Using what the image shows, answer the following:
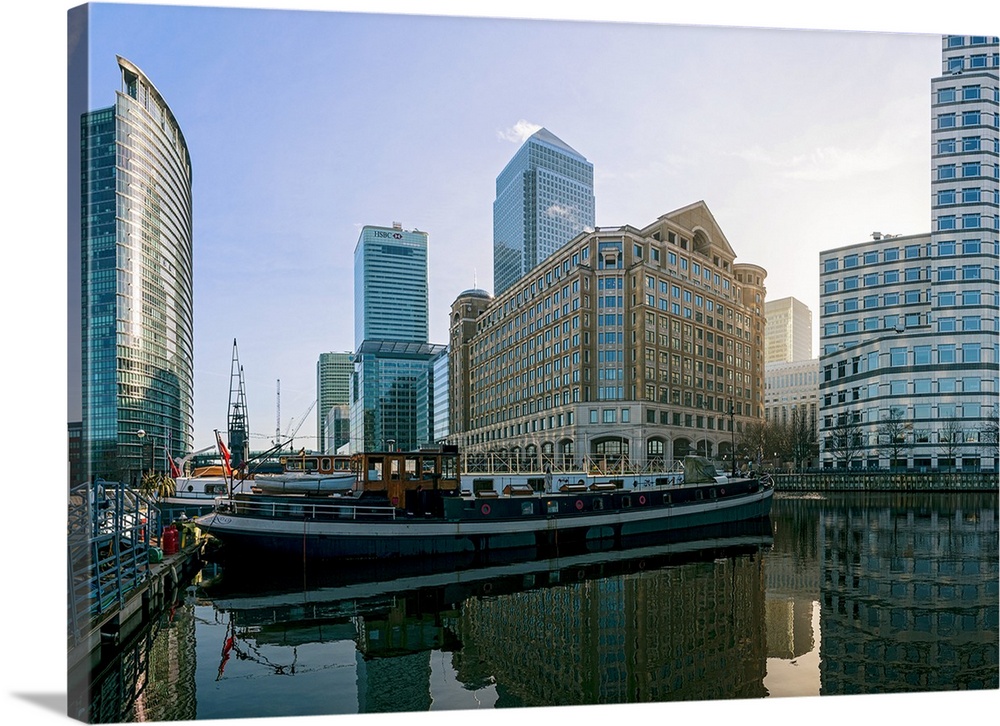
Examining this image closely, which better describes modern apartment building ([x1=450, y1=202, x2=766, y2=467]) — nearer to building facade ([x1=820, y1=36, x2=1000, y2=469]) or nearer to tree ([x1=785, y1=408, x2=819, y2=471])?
tree ([x1=785, y1=408, x2=819, y2=471])

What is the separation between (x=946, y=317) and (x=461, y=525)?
66610 mm

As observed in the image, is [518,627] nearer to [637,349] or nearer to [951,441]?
[951,441]

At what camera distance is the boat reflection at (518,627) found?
1509cm

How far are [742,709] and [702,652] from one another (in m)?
3.72

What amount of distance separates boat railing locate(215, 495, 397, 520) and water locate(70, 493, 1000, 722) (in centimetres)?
283

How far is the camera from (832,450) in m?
92.6

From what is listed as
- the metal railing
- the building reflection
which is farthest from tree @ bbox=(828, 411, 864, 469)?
the metal railing

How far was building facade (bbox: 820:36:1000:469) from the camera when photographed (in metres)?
73.6

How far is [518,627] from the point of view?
66.1 ft

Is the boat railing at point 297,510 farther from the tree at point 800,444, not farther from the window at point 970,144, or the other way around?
the tree at point 800,444

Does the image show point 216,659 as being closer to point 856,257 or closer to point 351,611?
point 351,611

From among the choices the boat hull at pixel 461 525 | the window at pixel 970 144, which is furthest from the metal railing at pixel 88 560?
the window at pixel 970 144

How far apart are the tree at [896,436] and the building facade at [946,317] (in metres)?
0.11

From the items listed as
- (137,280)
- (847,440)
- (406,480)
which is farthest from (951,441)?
(137,280)
